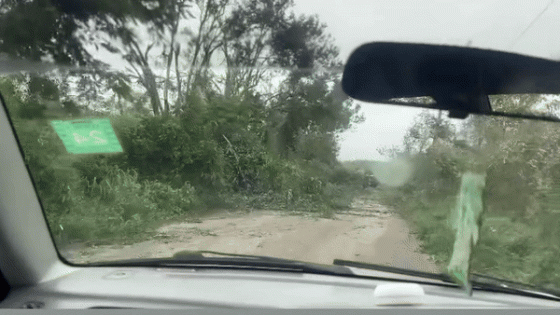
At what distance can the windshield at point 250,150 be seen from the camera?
8.95ft

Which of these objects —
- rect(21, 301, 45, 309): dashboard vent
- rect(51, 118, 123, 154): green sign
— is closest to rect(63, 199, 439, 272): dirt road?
rect(21, 301, 45, 309): dashboard vent

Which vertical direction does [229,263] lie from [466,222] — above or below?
above

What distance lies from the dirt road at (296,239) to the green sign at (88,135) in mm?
712

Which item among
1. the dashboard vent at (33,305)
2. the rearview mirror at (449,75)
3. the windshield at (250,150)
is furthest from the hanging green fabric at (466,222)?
the dashboard vent at (33,305)

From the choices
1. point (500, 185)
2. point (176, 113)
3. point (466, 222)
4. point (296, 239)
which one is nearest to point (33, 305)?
point (176, 113)

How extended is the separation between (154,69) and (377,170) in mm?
1664

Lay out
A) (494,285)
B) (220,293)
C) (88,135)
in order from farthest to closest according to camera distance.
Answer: (88,135), (220,293), (494,285)

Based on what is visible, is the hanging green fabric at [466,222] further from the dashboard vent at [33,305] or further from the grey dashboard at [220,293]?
the dashboard vent at [33,305]

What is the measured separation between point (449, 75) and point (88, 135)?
95.7 inches

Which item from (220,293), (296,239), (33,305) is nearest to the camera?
(220,293)

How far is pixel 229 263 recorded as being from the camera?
10.1ft

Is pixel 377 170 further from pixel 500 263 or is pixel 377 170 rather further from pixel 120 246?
pixel 120 246

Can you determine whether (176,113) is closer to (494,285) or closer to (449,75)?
(449,75)

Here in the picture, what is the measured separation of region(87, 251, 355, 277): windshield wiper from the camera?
297 centimetres
